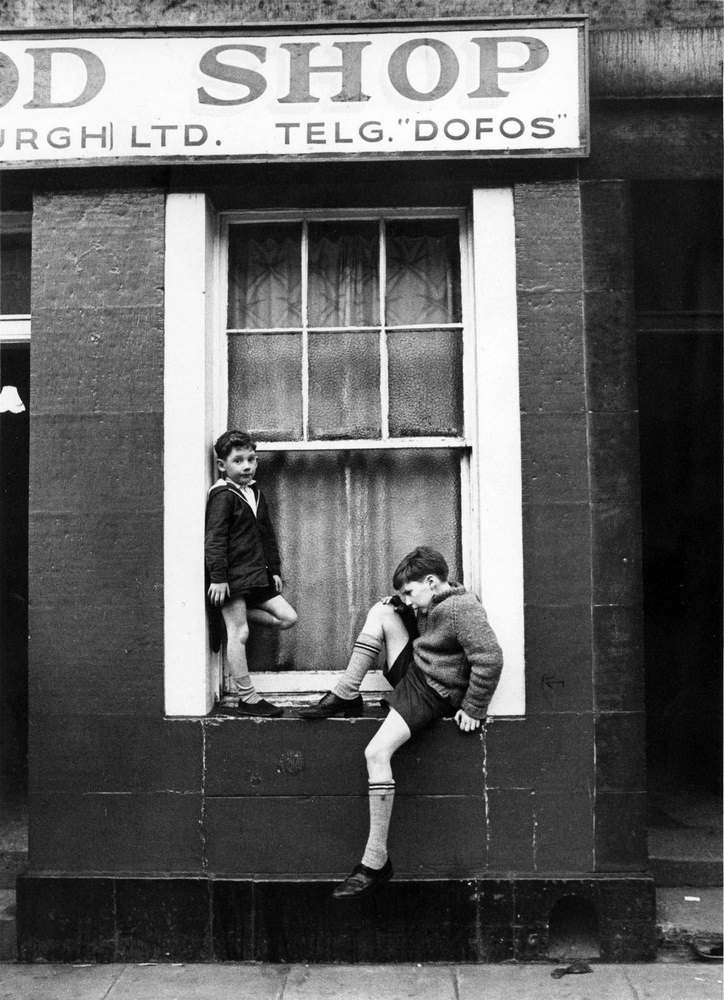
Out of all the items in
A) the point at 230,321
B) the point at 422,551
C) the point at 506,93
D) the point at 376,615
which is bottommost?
the point at 376,615

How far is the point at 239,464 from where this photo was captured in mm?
5383

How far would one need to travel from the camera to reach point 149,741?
532 cm

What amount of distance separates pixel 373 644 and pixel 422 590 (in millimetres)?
427

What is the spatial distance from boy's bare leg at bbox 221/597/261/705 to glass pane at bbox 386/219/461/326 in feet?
6.09

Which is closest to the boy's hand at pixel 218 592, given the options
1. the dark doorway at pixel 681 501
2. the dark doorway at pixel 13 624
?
the dark doorway at pixel 13 624

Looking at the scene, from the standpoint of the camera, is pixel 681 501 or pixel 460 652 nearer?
pixel 460 652

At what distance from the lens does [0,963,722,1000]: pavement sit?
15.7 feet

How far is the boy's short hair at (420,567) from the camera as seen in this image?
16.9 feet

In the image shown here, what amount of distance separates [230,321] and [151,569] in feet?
4.94

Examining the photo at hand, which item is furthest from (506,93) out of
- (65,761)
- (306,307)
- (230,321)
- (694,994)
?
(694,994)

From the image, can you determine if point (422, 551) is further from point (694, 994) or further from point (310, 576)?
point (694, 994)

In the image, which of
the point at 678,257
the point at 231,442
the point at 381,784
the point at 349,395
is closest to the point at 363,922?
the point at 381,784

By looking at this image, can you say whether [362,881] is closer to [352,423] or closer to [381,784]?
[381,784]

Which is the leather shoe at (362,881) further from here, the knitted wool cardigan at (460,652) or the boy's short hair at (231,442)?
the boy's short hair at (231,442)
